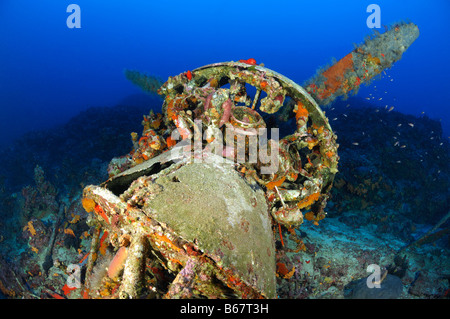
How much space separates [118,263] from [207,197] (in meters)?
1.18

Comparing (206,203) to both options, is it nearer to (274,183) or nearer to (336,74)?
(274,183)

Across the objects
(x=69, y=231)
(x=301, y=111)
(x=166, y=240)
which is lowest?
(x=166, y=240)

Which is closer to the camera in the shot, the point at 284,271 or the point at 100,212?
the point at 100,212

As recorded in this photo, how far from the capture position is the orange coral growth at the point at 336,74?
6.52 meters

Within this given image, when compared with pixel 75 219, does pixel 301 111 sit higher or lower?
higher

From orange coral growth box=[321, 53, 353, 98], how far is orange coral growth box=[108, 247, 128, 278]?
6457 mm

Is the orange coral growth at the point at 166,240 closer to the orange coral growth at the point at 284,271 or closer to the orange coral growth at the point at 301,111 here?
the orange coral growth at the point at 284,271

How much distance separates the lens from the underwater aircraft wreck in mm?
2268

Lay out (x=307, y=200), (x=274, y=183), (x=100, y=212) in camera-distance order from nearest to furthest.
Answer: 1. (x=100, y=212)
2. (x=274, y=183)
3. (x=307, y=200)

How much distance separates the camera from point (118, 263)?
256cm

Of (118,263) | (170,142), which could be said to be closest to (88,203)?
(118,263)

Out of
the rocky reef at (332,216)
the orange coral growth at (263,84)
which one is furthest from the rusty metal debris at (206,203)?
the rocky reef at (332,216)

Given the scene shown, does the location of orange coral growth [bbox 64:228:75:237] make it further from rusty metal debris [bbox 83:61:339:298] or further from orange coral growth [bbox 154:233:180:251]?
orange coral growth [bbox 154:233:180:251]
